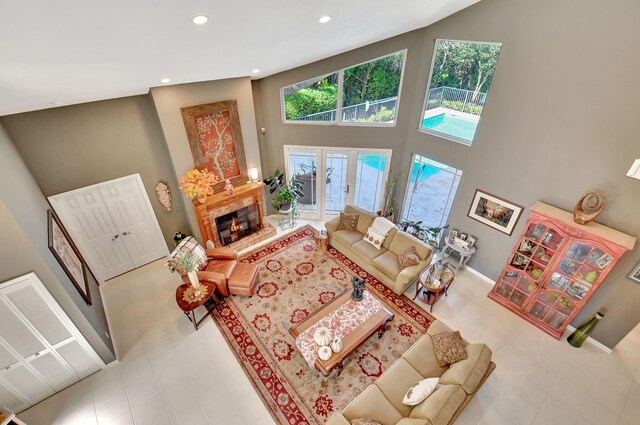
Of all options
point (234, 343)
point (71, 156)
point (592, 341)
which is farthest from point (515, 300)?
point (71, 156)

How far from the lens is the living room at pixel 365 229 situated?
370cm

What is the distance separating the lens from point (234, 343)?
4676 mm

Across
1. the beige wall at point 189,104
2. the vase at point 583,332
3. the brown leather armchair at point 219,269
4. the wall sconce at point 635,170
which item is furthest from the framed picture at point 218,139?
the vase at point 583,332

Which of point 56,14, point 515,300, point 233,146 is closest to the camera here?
point 56,14

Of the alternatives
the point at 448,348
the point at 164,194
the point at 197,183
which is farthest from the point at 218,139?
the point at 448,348

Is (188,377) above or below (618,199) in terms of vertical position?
below

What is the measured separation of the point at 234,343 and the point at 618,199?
5.94 meters

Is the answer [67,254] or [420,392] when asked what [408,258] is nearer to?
[420,392]

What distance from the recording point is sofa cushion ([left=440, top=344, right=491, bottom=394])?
10.7 feet

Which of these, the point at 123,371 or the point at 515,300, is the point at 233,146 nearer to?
the point at 123,371

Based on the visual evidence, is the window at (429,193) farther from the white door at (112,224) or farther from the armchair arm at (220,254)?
the white door at (112,224)

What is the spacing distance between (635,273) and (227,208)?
684cm

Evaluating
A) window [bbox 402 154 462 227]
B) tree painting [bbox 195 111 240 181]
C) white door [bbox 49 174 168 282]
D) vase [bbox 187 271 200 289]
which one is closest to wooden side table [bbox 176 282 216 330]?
vase [bbox 187 271 200 289]

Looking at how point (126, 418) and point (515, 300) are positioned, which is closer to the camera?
point (126, 418)
